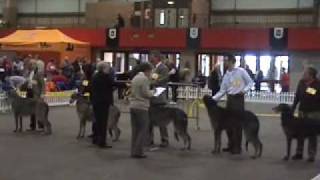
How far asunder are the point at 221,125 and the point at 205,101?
511mm

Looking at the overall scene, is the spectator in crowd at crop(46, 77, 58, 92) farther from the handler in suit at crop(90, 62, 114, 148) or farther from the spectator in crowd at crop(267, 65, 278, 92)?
the spectator in crowd at crop(267, 65, 278, 92)

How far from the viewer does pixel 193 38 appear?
31250 millimetres

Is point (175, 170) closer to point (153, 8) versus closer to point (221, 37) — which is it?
point (221, 37)

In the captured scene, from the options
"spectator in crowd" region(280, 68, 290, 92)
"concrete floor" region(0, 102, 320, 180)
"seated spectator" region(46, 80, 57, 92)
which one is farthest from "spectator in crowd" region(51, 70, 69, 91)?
"spectator in crowd" region(280, 68, 290, 92)

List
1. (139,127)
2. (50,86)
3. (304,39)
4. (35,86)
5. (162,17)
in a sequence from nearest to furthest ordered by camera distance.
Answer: (139,127), (35,86), (50,86), (304,39), (162,17)

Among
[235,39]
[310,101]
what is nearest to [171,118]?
[310,101]

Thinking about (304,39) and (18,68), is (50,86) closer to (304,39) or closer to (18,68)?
(18,68)

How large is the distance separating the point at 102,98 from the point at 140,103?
A: 4.71 feet

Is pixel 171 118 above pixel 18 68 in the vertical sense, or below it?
below

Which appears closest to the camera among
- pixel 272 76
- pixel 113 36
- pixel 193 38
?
pixel 193 38

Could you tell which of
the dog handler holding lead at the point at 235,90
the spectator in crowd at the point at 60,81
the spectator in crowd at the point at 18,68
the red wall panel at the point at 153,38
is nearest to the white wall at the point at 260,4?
the red wall panel at the point at 153,38

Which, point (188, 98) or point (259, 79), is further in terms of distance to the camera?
point (259, 79)

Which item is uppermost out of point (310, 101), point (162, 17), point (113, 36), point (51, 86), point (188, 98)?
point (162, 17)

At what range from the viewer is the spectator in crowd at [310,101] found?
1013 cm
